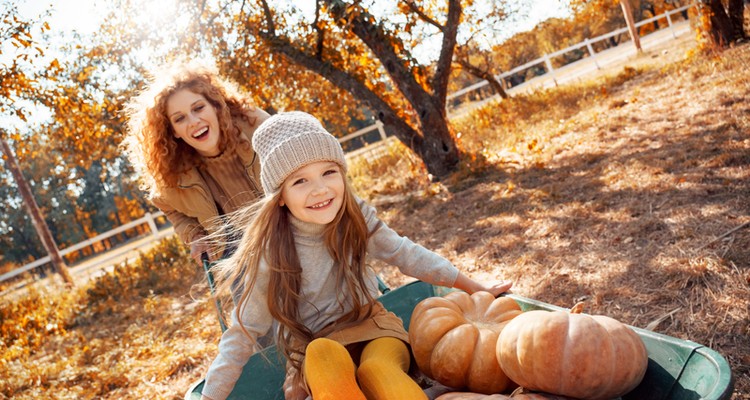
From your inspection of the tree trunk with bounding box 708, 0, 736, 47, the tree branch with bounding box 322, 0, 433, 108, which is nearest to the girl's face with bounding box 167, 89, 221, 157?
the tree branch with bounding box 322, 0, 433, 108

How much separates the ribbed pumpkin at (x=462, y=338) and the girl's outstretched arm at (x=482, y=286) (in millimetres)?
88

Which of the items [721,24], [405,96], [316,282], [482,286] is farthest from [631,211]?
[721,24]

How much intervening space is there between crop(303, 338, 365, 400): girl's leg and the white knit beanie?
0.66m

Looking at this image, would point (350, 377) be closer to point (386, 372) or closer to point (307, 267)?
point (386, 372)

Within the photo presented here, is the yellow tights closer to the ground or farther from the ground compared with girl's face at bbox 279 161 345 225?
closer to the ground

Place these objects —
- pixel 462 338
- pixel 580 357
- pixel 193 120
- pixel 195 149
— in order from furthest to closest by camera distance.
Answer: pixel 195 149 < pixel 193 120 < pixel 462 338 < pixel 580 357

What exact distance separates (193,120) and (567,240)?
8.32 ft

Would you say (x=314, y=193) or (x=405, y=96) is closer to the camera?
(x=314, y=193)

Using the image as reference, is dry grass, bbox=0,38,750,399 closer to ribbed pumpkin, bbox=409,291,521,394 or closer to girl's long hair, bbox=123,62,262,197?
ribbed pumpkin, bbox=409,291,521,394

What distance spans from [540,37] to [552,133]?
2563 centimetres

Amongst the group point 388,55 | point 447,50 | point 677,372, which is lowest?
point 677,372

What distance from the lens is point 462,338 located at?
1623 millimetres

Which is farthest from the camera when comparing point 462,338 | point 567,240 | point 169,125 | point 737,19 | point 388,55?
point 737,19

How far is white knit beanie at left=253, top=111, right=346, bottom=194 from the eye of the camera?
192 centimetres
